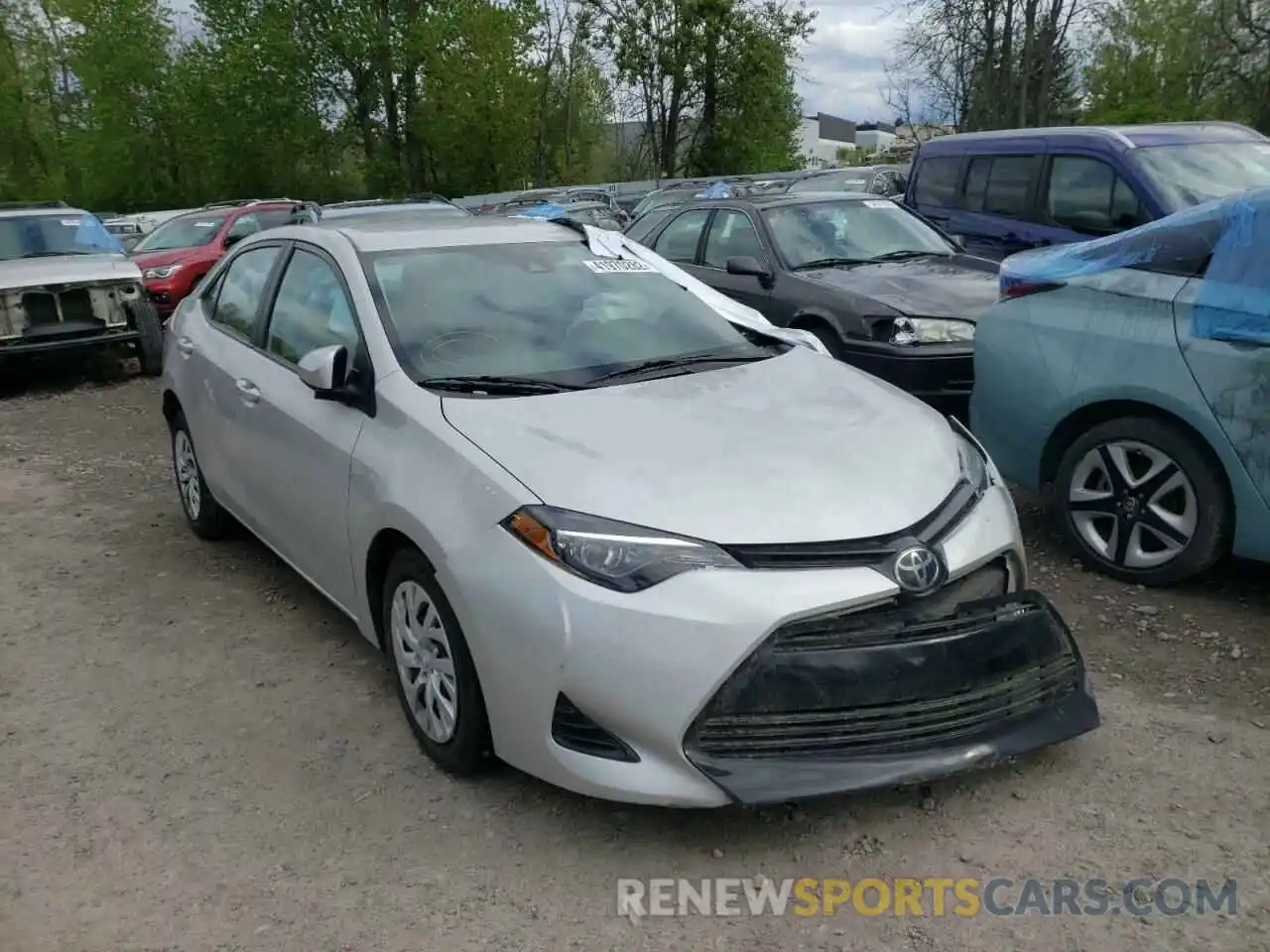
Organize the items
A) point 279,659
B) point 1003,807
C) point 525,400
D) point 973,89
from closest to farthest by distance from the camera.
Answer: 1. point 1003,807
2. point 525,400
3. point 279,659
4. point 973,89

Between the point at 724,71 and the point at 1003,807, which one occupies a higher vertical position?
the point at 724,71

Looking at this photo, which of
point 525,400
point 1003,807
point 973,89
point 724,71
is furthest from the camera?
point 724,71

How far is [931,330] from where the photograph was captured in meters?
6.56

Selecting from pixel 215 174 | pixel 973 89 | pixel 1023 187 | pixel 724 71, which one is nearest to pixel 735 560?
pixel 1023 187

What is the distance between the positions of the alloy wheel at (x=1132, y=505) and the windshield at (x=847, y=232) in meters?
3.26

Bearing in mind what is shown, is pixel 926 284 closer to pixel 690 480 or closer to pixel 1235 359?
pixel 1235 359

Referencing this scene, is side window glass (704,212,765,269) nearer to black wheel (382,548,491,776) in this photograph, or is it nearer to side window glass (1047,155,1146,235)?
side window glass (1047,155,1146,235)

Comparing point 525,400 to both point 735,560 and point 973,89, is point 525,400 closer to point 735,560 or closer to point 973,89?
point 735,560

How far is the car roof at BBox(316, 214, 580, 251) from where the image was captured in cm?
421

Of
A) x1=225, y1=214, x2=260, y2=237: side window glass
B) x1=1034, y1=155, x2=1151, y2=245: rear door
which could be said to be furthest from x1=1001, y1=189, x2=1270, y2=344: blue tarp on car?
x1=225, y1=214, x2=260, y2=237: side window glass

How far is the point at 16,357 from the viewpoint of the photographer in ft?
32.6

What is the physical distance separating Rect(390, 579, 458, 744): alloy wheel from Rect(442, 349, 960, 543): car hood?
55 cm

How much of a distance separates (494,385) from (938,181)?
7278 millimetres

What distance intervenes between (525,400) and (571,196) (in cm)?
1979
